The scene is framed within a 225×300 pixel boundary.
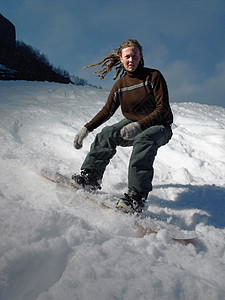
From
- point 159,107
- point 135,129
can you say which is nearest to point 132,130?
point 135,129

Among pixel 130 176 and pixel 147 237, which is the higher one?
pixel 130 176

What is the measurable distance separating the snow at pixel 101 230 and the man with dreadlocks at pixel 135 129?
246 mm

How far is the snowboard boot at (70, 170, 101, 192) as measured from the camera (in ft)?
6.66

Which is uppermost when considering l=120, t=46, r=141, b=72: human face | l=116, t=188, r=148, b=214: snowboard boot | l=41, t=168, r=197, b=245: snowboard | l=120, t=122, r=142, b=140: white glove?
l=120, t=46, r=141, b=72: human face

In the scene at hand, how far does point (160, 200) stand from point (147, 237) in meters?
0.94

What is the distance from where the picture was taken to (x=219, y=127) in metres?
4.78

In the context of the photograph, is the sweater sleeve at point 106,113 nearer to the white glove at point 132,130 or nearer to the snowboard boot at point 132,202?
the white glove at point 132,130

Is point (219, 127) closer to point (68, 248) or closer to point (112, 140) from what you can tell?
point (112, 140)

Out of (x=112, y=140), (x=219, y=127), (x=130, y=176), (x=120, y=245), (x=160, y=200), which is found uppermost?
(x=219, y=127)

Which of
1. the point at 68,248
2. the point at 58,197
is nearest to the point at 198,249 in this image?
the point at 68,248

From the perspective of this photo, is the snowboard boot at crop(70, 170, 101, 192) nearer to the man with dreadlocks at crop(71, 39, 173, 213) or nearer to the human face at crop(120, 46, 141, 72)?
the man with dreadlocks at crop(71, 39, 173, 213)

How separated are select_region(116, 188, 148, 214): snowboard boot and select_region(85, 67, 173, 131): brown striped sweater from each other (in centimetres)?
63

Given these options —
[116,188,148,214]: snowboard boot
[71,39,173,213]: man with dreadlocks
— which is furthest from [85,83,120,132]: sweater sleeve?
[116,188,148,214]: snowboard boot

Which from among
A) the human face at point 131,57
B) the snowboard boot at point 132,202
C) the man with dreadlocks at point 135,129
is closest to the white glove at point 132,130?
the man with dreadlocks at point 135,129
